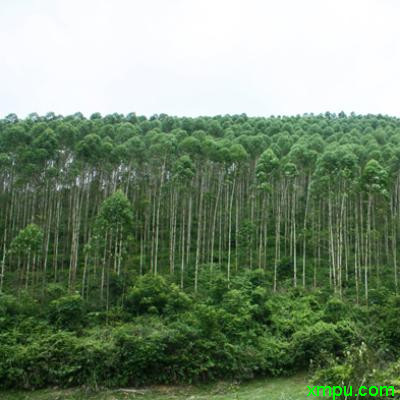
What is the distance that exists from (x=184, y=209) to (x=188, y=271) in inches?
134

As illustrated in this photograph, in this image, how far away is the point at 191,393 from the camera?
12273 mm

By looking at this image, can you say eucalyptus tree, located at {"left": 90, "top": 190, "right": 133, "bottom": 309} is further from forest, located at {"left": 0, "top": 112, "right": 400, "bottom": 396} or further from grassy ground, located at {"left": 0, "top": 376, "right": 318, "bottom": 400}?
grassy ground, located at {"left": 0, "top": 376, "right": 318, "bottom": 400}

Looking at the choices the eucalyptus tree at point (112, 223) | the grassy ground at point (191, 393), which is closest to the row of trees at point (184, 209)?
the eucalyptus tree at point (112, 223)

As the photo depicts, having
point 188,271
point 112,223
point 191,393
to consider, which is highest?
point 112,223

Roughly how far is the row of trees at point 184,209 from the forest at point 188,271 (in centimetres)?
11

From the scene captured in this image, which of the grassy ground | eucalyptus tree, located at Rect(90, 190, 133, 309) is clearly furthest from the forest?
the grassy ground

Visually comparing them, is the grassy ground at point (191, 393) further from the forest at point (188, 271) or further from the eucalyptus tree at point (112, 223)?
the eucalyptus tree at point (112, 223)

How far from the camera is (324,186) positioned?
66.4 ft

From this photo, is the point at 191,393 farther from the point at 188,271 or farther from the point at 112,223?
the point at 188,271

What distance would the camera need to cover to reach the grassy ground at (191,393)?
11727mm

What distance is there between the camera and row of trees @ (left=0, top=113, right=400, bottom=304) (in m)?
19.2

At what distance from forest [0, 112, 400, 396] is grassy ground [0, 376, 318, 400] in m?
0.38

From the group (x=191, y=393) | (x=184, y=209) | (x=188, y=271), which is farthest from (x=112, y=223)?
(x=191, y=393)

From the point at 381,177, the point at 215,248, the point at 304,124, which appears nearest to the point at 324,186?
the point at 381,177
